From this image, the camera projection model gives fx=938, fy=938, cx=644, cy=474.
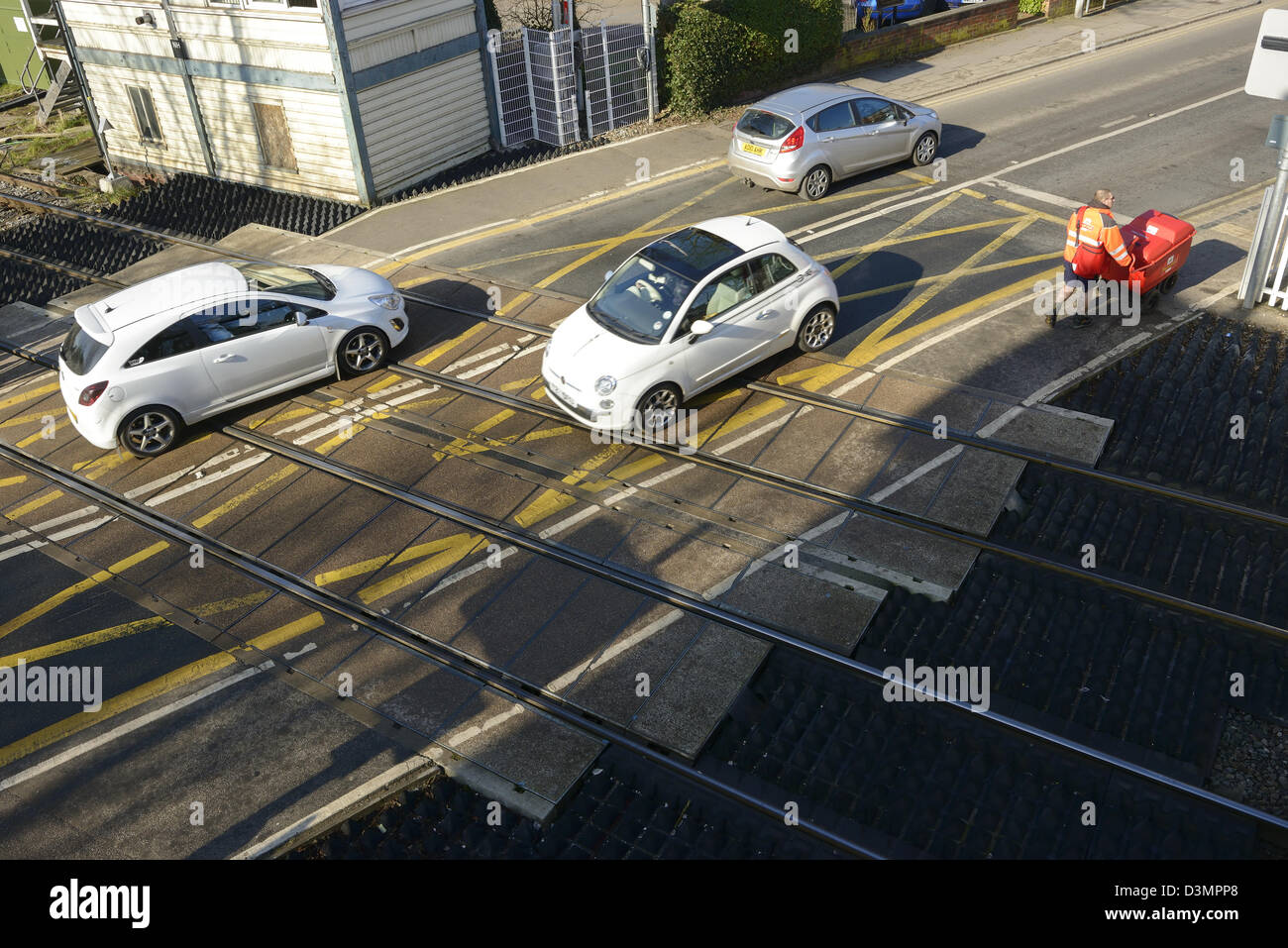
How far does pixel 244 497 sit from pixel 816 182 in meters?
11.3

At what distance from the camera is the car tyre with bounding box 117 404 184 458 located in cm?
1136

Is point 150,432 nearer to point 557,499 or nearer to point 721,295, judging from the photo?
point 557,499

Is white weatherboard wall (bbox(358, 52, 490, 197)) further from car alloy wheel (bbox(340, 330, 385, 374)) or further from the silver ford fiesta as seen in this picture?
car alloy wheel (bbox(340, 330, 385, 374))

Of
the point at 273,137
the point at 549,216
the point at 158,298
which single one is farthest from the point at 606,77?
the point at 158,298

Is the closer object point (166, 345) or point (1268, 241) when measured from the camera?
point (166, 345)

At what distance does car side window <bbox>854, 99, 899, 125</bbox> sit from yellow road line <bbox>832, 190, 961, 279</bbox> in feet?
6.19

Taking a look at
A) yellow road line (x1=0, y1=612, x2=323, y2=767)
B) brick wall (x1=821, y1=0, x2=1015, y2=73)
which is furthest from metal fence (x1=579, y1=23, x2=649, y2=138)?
yellow road line (x1=0, y1=612, x2=323, y2=767)

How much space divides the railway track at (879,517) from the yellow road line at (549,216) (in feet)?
14.3

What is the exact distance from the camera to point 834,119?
659 inches

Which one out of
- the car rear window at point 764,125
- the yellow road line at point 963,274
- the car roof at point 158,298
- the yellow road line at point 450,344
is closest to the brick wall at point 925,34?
the car rear window at point 764,125

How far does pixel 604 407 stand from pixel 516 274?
5461 mm

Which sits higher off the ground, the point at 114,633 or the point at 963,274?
the point at 963,274

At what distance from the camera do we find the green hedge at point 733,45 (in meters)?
21.0

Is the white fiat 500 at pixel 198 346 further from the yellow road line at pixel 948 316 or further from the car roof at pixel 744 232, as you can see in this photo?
the yellow road line at pixel 948 316
